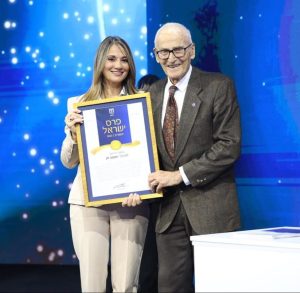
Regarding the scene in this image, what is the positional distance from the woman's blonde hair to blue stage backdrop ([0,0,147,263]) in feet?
3.66

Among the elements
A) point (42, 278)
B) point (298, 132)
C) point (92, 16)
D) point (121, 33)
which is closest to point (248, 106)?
point (298, 132)

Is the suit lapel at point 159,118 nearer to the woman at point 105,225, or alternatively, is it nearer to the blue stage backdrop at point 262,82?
the woman at point 105,225

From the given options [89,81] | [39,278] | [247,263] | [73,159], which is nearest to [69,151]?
[73,159]

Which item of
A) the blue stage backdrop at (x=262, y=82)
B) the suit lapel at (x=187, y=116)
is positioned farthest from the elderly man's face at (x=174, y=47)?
the blue stage backdrop at (x=262, y=82)

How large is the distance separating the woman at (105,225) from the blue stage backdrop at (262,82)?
1.01 metres

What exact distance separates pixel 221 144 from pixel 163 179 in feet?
0.98

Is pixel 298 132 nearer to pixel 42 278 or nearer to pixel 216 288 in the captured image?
pixel 216 288

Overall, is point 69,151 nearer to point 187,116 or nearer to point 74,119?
point 74,119

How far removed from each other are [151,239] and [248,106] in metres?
1.01

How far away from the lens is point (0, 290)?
13.0ft

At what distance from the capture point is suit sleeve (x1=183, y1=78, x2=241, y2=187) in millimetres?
2531

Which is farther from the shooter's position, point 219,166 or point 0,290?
point 0,290

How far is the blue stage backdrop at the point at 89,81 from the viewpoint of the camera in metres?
3.43

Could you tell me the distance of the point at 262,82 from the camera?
347cm
